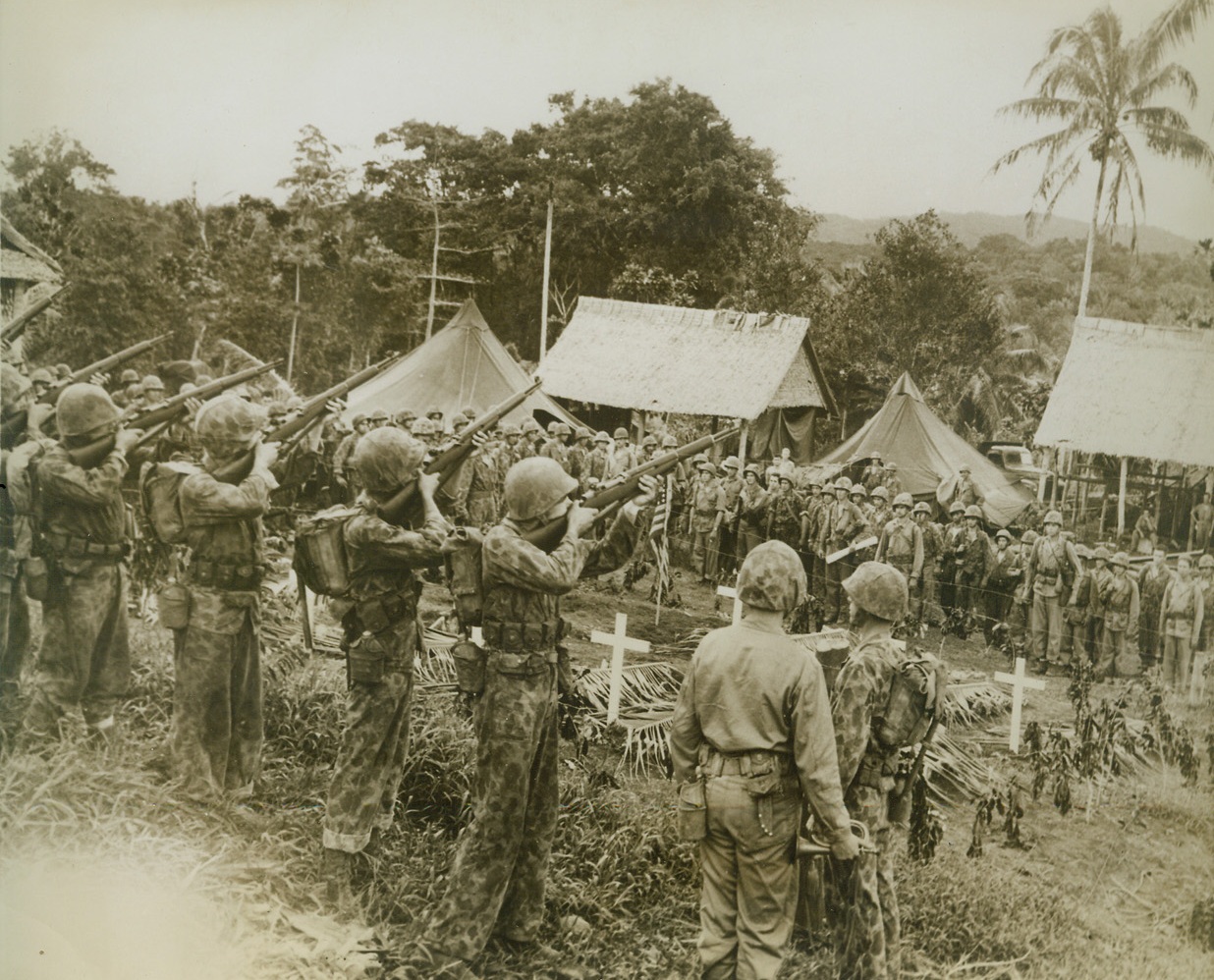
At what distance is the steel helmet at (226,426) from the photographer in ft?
15.0

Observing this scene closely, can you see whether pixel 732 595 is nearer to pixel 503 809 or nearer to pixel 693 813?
pixel 693 813

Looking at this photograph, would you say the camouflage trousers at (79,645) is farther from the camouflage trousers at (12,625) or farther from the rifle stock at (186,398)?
the rifle stock at (186,398)

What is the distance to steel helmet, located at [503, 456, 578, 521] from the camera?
12.4 ft

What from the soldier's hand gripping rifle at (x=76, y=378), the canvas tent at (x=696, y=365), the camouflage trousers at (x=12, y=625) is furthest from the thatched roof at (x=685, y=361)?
the camouflage trousers at (x=12, y=625)

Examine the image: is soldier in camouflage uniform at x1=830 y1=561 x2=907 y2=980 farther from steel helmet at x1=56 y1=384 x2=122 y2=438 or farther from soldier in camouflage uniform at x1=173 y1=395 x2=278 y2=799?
steel helmet at x1=56 y1=384 x2=122 y2=438

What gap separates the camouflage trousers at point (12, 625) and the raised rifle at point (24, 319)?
1.13 metres

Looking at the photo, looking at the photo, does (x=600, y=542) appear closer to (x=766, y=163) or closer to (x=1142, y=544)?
(x=766, y=163)

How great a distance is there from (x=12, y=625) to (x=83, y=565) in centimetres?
54

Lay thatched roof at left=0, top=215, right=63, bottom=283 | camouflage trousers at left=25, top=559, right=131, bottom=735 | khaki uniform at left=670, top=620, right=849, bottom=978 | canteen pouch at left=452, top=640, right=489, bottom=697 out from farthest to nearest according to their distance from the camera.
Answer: thatched roof at left=0, top=215, right=63, bottom=283, camouflage trousers at left=25, top=559, right=131, bottom=735, canteen pouch at left=452, top=640, right=489, bottom=697, khaki uniform at left=670, top=620, right=849, bottom=978

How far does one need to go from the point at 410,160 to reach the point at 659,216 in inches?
52.0

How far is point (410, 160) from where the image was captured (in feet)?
15.9

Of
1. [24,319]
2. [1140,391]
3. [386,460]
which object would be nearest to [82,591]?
[24,319]

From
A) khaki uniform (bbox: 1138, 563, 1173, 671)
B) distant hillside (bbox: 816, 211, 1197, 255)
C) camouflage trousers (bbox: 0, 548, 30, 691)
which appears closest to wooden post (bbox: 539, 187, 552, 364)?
distant hillside (bbox: 816, 211, 1197, 255)

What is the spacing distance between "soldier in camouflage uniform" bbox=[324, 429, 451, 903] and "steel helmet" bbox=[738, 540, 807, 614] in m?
1.35
